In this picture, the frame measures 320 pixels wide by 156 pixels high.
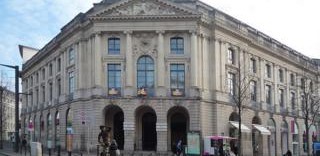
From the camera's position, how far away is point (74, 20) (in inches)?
2625

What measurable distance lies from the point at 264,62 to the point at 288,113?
34.6 ft

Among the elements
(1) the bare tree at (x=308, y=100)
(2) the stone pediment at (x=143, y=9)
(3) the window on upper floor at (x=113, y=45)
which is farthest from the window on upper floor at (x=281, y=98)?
(3) the window on upper floor at (x=113, y=45)

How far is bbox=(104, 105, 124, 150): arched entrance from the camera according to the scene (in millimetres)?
61500

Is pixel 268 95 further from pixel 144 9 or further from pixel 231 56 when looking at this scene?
pixel 144 9

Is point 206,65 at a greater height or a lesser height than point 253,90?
greater

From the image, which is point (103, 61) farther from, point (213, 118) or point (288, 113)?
point (288, 113)

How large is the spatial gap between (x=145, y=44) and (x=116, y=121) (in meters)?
9.62

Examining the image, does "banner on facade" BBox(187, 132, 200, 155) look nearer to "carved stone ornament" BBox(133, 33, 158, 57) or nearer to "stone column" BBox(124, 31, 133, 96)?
"stone column" BBox(124, 31, 133, 96)

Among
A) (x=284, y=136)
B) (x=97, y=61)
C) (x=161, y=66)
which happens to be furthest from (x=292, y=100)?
(x=97, y=61)

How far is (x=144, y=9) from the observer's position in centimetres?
6016

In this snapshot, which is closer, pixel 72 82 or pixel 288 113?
pixel 72 82

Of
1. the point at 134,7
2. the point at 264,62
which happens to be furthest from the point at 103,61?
the point at 264,62

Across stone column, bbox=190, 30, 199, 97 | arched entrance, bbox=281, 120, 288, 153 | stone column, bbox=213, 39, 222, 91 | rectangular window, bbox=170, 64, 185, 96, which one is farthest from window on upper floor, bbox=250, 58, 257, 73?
rectangular window, bbox=170, 64, 185, 96

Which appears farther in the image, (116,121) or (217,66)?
(217,66)
